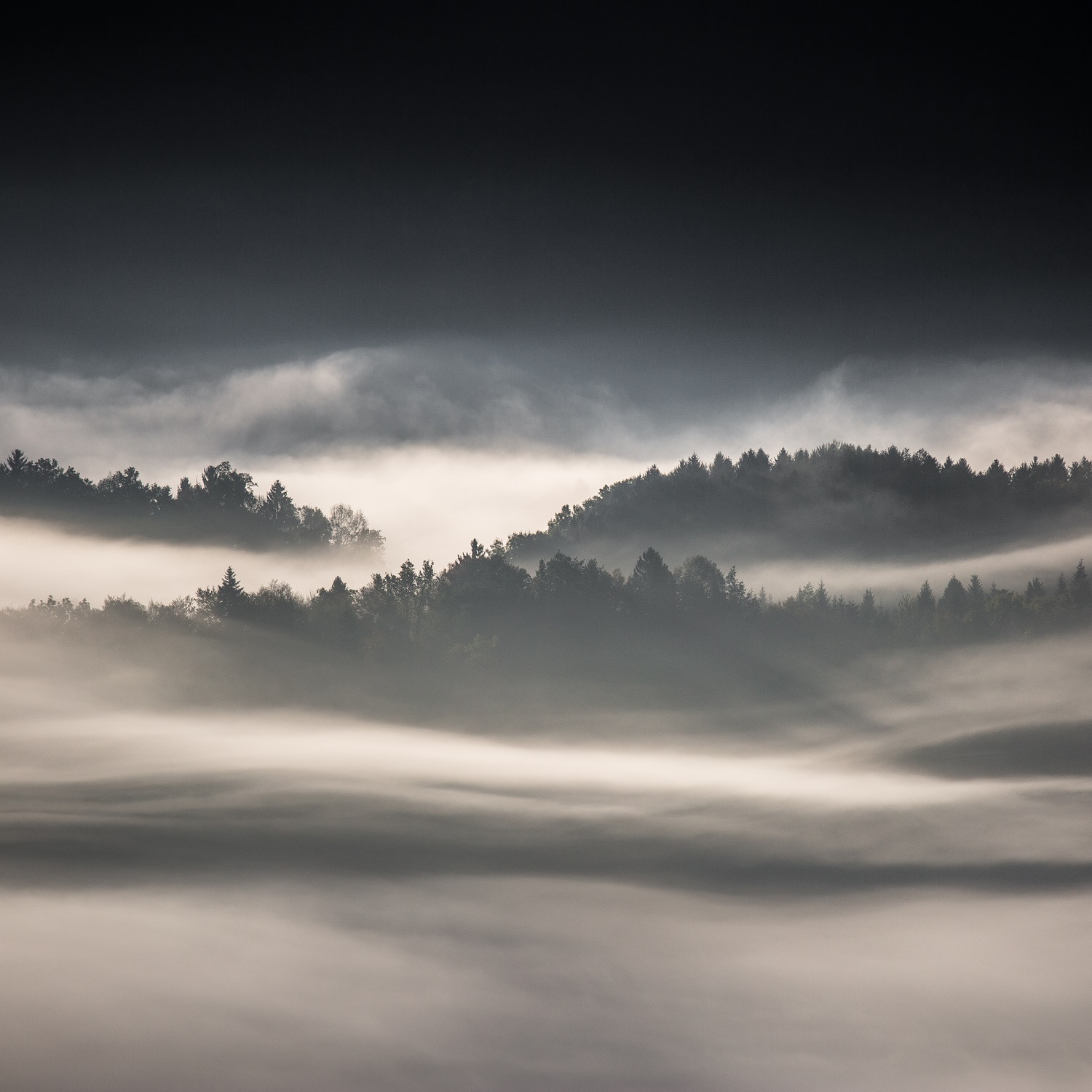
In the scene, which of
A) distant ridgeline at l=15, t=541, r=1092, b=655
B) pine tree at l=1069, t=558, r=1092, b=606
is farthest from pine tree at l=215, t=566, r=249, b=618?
pine tree at l=1069, t=558, r=1092, b=606

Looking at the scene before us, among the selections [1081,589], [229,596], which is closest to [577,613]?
[229,596]

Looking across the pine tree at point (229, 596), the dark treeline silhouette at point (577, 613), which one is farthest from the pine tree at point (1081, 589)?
the pine tree at point (229, 596)

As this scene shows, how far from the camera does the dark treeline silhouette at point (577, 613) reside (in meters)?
19.4

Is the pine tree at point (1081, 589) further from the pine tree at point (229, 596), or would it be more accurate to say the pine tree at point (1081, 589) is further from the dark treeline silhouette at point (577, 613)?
the pine tree at point (229, 596)

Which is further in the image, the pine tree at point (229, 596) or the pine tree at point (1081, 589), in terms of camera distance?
the pine tree at point (1081, 589)

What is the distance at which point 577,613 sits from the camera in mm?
21828

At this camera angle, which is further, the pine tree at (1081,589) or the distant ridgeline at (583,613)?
the pine tree at (1081,589)

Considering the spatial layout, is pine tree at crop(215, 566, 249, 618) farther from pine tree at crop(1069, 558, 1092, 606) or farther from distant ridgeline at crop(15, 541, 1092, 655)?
pine tree at crop(1069, 558, 1092, 606)

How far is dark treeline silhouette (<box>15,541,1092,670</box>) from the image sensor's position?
19.4 m

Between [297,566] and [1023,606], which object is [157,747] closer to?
[297,566]

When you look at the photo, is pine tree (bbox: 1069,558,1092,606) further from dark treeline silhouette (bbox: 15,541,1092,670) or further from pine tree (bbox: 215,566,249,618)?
pine tree (bbox: 215,566,249,618)

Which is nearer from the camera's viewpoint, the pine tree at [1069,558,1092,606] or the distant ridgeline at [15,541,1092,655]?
the distant ridgeline at [15,541,1092,655]

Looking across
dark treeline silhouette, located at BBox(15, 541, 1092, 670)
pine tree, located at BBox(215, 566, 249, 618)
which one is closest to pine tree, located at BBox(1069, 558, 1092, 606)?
dark treeline silhouette, located at BBox(15, 541, 1092, 670)

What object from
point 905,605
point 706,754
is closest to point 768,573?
point 905,605
